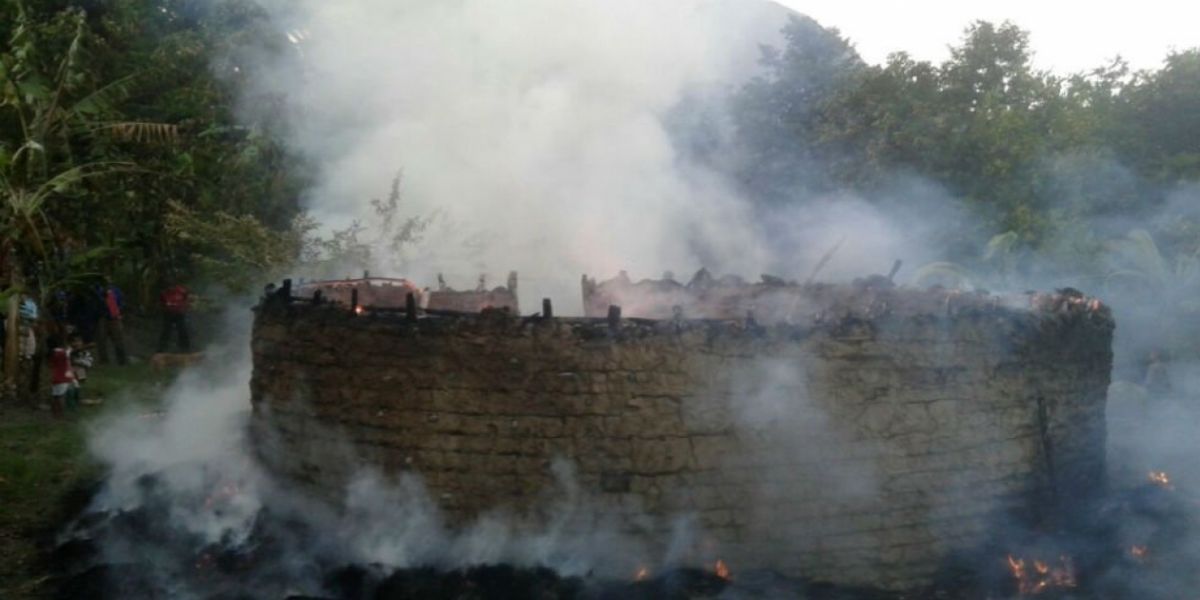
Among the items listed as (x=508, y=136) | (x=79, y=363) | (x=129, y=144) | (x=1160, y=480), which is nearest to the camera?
(x=1160, y=480)

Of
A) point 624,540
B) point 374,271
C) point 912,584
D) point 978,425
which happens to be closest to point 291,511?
point 624,540

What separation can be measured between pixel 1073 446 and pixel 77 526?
904 centimetres

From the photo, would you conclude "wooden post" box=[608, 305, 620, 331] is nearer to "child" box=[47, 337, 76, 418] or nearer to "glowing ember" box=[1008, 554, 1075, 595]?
"glowing ember" box=[1008, 554, 1075, 595]

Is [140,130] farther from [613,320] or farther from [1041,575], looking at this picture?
[1041,575]

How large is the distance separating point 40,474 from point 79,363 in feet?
14.5

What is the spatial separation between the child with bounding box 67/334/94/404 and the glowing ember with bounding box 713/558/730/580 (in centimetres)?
919

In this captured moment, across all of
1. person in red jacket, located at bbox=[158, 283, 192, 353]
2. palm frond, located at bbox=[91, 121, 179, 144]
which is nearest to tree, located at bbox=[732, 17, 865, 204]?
person in red jacket, located at bbox=[158, 283, 192, 353]

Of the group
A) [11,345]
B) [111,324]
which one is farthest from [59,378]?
[111,324]

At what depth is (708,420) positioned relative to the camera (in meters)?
8.09

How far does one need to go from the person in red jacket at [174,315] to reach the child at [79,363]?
1371 mm

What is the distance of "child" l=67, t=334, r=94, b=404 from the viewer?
13.6 meters

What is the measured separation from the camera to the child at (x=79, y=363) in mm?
13623

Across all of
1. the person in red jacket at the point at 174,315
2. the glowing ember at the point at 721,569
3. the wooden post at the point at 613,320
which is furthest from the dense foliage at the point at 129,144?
the glowing ember at the point at 721,569

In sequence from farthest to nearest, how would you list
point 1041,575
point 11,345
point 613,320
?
point 11,345 → point 1041,575 → point 613,320
